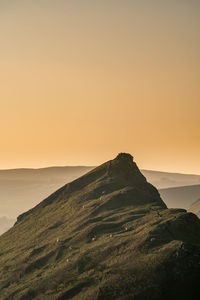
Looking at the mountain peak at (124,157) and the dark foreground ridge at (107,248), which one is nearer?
the dark foreground ridge at (107,248)

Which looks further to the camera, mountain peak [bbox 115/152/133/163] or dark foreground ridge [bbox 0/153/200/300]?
mountain peak [bbox 115/152/133/163]

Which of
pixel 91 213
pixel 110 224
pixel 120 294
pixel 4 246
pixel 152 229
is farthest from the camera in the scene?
pixel 4 246

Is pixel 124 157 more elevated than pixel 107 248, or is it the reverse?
pixel 124 157

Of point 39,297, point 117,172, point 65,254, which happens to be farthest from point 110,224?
point 117,172

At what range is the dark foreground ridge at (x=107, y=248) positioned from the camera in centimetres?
6950

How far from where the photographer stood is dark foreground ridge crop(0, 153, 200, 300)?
6950 cm

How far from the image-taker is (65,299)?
240 feet

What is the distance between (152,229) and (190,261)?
1250 cm

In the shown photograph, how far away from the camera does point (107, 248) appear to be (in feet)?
271

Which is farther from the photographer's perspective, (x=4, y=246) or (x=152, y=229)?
(x=4, y=246)

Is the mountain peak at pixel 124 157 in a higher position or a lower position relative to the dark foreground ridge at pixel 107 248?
higher

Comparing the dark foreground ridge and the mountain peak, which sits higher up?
the mountain peak

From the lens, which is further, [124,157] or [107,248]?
[124,157]

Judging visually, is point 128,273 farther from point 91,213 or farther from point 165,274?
point 91,213
